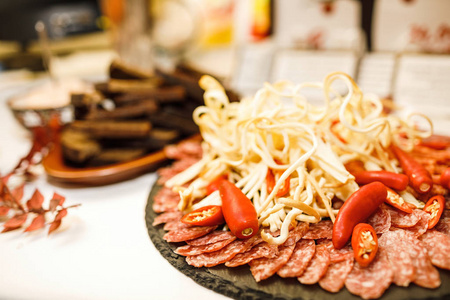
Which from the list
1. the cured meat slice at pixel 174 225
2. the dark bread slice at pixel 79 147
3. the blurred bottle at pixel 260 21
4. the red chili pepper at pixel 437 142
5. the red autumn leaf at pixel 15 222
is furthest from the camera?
the blurred bottle at pixel 260 21

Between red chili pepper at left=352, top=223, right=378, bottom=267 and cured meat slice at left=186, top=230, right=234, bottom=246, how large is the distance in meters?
0.35

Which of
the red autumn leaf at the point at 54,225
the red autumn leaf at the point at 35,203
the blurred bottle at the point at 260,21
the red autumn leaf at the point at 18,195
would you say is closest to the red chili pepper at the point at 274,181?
the red autumn leaf at the point at 54,225

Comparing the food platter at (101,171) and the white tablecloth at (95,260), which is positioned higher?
the food platter at (101,171)

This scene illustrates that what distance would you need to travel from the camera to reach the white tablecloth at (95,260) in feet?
3.17

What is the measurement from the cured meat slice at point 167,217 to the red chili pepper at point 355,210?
0.53 m

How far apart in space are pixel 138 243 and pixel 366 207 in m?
0.75

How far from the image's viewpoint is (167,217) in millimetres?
1188

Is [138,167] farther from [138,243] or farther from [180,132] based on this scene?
[138,243]

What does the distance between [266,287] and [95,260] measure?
1.89 ft

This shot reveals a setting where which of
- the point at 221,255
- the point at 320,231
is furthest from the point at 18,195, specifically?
the point at 320,231

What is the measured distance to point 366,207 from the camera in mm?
970

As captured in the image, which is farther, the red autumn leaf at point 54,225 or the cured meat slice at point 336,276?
the red autumn leaf at point 54,225

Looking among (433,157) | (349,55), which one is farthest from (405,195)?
(349,55)

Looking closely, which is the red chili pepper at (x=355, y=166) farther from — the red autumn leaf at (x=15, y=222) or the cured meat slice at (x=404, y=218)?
the red autumn leaf at (x=15, y=222)
